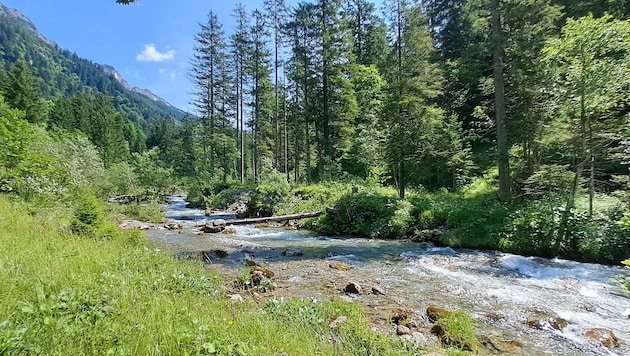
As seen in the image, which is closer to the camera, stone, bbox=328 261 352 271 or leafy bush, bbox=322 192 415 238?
stone, bbox=328 261 352 271

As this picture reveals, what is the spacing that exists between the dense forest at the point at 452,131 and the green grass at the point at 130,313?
3.03 metres

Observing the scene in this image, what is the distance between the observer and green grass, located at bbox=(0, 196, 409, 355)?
239 centimetres

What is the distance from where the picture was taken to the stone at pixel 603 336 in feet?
14.8

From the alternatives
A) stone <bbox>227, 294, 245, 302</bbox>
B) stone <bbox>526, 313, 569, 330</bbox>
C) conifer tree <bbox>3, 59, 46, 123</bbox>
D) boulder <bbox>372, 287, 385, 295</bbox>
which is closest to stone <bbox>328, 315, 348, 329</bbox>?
stone <bbox>227, 294, 245, 302</bbox>

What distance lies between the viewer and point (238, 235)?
13.8 meters

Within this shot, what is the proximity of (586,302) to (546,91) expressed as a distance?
25.1 ft

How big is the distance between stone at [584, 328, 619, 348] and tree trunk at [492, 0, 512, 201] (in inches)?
339

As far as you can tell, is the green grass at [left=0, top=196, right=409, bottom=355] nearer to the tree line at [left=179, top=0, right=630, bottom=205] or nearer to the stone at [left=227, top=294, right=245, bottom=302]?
the stone at [left=227, top=294, right=245, bottom=302]

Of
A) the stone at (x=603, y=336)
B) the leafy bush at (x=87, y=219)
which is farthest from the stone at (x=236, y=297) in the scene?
the stone at (x=603, y=336)

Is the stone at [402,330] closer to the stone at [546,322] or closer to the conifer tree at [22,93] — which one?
the stone at [546,322]

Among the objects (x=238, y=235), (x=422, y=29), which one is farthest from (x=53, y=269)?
(x=422, y=29)

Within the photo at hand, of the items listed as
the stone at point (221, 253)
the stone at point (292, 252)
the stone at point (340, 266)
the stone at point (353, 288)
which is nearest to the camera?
the stone at point (353, 288)

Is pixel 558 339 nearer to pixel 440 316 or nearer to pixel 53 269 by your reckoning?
pixel 440 316

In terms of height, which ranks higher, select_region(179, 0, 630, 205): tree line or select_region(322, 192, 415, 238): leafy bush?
select_region(179, 0, 630, 205): tree line
